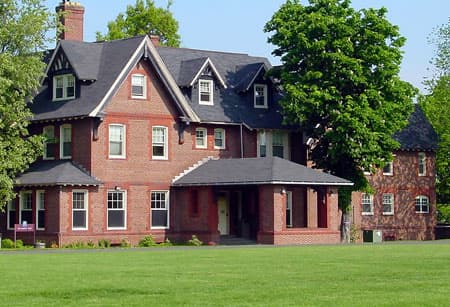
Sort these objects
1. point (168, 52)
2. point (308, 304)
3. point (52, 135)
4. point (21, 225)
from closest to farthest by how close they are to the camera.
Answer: point (308, 304)
point (21, 225)
point (52, 135)
point (168, 52)

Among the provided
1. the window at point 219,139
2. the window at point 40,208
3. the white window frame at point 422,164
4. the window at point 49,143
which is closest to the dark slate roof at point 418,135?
the white window frame at point 422,164

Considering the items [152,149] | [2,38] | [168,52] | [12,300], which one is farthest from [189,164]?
[12,300]

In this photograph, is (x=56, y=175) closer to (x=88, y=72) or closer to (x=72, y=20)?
(x=88, y=72)

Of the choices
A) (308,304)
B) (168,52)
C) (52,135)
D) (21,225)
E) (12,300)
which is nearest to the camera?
(308,304)

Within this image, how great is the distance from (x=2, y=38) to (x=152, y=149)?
987 cm

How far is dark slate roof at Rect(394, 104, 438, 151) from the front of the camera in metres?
75.1

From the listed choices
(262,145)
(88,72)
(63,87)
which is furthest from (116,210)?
(262,145)

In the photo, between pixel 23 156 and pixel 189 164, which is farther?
pixel 189 164

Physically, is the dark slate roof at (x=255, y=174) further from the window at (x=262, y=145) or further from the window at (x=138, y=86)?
the window at (x=138, y=86)

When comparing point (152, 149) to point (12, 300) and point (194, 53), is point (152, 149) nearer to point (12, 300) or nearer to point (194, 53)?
point (194, 53)

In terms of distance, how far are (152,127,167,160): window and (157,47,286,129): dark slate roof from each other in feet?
7.95

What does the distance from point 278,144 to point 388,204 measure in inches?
444

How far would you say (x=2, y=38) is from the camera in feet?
186

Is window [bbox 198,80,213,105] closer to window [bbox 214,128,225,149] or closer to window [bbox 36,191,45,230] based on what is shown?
window [bbox 214,128,225,149]
